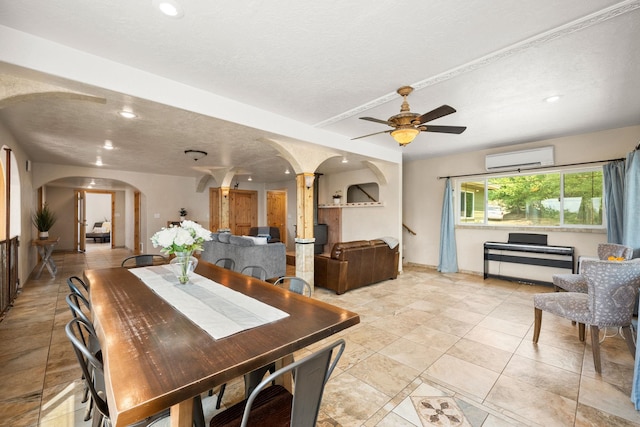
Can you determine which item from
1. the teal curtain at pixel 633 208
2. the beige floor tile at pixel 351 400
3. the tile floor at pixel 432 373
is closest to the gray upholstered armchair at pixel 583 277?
the teal curtain at pixel 633 208

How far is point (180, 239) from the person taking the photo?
77.8 inches

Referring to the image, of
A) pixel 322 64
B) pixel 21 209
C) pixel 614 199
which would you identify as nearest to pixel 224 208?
pixel 21 209

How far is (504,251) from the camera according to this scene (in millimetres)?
5246

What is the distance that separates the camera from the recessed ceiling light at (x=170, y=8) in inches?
67.1

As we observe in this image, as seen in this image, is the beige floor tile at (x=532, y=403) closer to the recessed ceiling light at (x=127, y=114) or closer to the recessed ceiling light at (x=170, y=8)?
the recessed ceiling light at (x=170, y=8)

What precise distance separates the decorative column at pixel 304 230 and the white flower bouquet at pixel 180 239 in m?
2.40

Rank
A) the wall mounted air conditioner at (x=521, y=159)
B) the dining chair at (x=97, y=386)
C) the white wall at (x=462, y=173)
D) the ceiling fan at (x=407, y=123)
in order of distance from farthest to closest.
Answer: the wall mounted air conditioner at (x=521, y=159) < the white wall at (x=462, y=173) < the ceiling fan at (x=407, y=123) < the dining chair at (x=97, y=386)

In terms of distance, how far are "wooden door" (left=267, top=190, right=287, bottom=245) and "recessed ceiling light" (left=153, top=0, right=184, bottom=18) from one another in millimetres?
7821

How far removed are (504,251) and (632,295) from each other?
320 centimetres

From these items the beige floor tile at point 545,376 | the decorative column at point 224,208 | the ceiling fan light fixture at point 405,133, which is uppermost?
the ceiling fan light fixture at point 405,133

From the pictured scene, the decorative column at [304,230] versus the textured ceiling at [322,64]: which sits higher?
the textured ceiling at [322,64]

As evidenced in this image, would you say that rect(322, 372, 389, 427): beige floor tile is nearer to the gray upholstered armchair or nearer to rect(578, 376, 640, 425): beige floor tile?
rect(578, 376, 640, 425): beige floor tile

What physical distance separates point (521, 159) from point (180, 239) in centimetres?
567

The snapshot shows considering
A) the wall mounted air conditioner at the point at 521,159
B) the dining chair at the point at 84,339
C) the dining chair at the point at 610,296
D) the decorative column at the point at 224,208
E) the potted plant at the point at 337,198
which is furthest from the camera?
the potted plant at the point at 337,198
